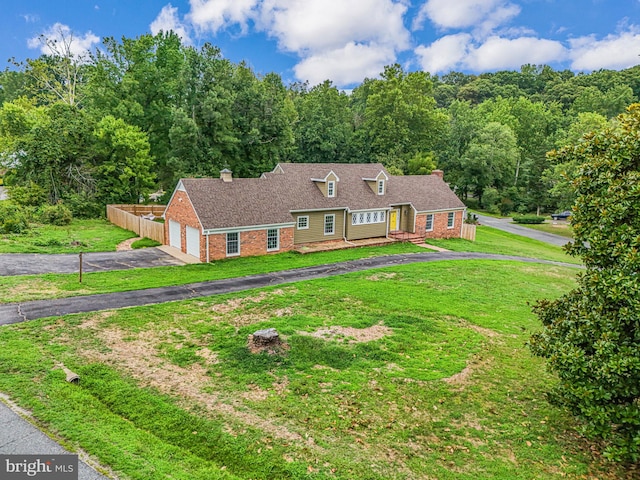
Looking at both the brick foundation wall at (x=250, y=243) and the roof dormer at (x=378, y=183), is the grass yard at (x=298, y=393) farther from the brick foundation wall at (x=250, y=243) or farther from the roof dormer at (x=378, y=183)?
the roof dormer at (x=378, y=183)

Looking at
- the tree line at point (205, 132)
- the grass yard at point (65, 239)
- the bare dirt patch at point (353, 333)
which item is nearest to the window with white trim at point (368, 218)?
the tree line at point (205, 132)

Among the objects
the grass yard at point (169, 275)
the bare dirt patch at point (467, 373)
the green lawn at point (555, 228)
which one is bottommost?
the bare dirt patch at point (467, 373)

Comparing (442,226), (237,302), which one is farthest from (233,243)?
(442,226)

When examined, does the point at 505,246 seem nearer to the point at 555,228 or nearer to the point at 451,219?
the point at 451,219

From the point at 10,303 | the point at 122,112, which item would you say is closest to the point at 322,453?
the point at 10,303

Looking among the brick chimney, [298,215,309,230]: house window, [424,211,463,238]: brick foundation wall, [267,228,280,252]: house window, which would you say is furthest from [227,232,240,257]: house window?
[424,211,463,238]: brick foundation wall

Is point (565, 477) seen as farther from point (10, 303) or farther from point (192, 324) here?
point (10, 303)
